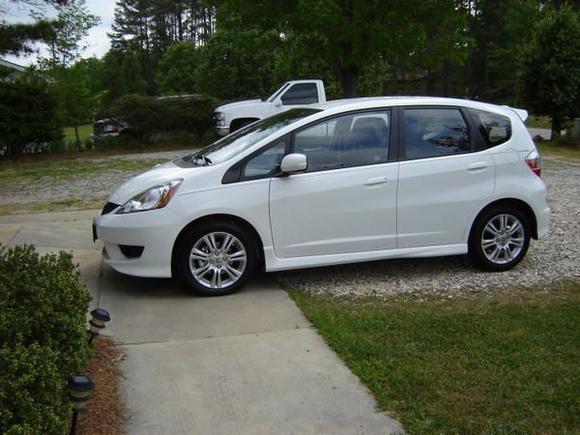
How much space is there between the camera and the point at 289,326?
491 centimetres

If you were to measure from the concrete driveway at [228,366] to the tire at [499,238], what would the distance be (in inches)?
78.6

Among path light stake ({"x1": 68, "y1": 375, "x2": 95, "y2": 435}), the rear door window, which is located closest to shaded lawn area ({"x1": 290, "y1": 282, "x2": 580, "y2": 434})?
the rear door window

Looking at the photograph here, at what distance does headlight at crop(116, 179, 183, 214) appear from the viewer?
5535mm

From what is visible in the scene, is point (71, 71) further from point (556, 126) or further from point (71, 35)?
point (556, 126)

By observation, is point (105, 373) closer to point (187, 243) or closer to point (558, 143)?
point (187, 243)

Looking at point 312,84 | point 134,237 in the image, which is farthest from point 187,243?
point 312,84

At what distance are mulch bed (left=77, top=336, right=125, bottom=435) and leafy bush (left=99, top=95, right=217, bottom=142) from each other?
1731 cm

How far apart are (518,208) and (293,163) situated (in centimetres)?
237

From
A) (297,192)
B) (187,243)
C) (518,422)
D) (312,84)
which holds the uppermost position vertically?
(312,84)

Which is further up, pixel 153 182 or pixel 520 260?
pixel 153 182

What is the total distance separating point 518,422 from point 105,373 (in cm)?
241

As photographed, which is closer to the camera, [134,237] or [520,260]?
[134,237]

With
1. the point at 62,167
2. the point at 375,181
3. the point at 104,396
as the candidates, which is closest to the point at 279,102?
the point at 62,167

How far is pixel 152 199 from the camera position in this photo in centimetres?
559
